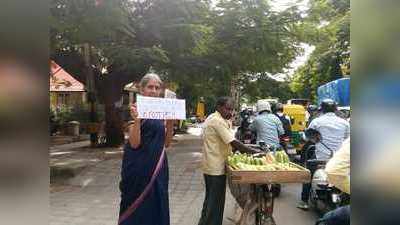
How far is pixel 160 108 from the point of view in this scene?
421cm

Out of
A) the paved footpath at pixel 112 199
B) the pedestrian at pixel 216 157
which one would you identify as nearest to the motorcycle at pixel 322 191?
the paved footpath at pixel 112 199

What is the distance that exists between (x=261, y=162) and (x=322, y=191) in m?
1.31

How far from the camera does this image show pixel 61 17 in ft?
28.8

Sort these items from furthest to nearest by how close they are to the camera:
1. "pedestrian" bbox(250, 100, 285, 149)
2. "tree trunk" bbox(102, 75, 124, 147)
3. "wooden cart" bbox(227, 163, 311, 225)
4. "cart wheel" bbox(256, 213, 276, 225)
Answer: "tree trunk" bbox(102, 75, 124, 147)
"pedestrian" bbox(250, 100, 285, 149)
"cart wheel" bbox(256, 213, 276, 225)
"wooden cart" bbox(227, 163, 311, 225)

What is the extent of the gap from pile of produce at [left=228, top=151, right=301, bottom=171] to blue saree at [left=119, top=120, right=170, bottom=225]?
1186mm

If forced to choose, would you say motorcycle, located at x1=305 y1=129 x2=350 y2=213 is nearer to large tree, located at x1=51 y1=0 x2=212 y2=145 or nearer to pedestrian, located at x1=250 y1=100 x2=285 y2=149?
pedestrian, located at x1=250 y1=100 x2=285 y2=149

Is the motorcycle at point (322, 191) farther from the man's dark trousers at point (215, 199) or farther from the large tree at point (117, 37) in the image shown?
the large tree at point (117, 37)

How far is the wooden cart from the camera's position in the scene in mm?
4957

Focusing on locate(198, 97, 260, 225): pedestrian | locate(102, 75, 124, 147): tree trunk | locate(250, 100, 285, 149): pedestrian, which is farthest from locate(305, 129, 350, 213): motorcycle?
locate(102, 75, 124, 147): tree trunk

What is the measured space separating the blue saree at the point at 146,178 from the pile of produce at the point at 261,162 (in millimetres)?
1186

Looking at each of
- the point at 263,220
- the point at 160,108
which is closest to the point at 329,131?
the point at 263,220
